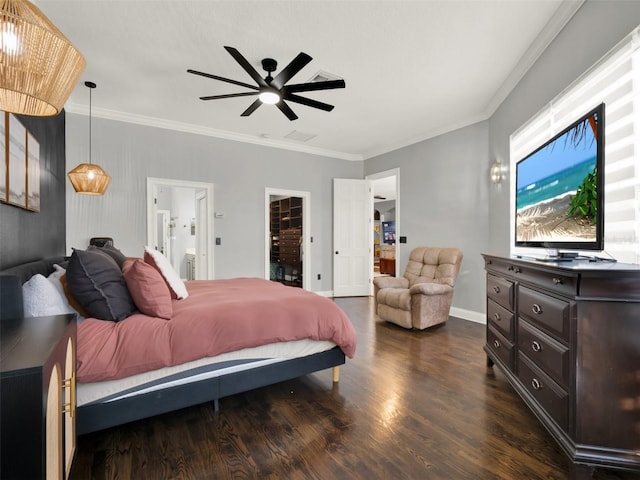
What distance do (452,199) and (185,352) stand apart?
4130 millimetres

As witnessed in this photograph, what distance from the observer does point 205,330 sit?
1832 millimetres

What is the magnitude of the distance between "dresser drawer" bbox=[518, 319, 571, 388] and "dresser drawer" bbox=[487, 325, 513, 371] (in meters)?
0.16

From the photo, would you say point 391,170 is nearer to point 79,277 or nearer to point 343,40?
point 343,40

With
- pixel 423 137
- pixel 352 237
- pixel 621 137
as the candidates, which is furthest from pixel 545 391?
pixel 352 237

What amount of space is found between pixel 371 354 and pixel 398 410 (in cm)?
99

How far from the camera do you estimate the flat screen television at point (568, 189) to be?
5.27 ft

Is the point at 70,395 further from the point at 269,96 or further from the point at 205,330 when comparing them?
the point at 269,96

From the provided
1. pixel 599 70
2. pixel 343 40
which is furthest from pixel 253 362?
pixel 599 70

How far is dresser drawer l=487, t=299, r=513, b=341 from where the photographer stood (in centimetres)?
210

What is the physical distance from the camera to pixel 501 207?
147 inches

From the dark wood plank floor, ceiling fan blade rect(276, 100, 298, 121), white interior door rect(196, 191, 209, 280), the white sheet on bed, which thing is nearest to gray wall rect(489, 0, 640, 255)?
the dark wood plank floor

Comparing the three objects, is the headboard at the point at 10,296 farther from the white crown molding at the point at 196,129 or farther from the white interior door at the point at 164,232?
the white interior door at the point at 164,232

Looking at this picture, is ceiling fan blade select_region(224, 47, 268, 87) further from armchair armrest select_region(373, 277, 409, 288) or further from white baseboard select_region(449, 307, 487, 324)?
white baseboard select_region(449, 307, 487, 324)

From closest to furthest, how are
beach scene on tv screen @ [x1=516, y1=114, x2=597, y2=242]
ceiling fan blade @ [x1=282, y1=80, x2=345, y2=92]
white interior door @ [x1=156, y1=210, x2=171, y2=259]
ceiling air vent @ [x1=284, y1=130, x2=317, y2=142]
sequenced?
beach scene on tv screen @ [x1=516, y1=114, x2=597, y2=242]
ceiling fan blade @ [x1=282, y1=80, x2=345, y2=92]
ceiling air vent @ [x1=284, y1=130, x2=317, y2=142]
white interior door @ [x1=156, y1=210, x2=171, y2=259]
